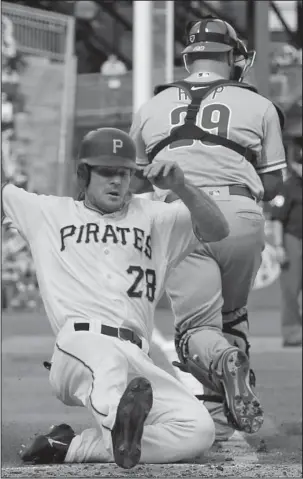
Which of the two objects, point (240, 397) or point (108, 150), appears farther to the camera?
point (240, 397)

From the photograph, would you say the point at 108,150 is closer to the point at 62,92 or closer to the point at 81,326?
the point at 81,326

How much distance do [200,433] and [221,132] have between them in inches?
65.7

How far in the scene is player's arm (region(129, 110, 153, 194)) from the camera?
6.49m

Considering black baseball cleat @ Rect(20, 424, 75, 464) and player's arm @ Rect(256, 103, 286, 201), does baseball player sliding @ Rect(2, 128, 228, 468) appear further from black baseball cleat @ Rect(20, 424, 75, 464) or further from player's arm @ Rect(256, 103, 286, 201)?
player's arm @ Rect(256, 103, 286, 201)

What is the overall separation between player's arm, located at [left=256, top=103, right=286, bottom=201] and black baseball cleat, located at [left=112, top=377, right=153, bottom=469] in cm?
211

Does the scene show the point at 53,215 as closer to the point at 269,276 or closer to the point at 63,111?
the point at 63,111

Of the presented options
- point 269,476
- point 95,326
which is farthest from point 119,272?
point 269,476

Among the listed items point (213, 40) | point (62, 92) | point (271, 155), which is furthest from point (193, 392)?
point (62, 92)

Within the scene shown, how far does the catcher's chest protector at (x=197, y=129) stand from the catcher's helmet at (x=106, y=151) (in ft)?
3.51

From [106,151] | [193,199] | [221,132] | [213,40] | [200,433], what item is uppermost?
[213,40]

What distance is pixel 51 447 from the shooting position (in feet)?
17.7

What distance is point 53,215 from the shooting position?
5336 mm

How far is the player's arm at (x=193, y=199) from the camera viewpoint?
4.82 meters

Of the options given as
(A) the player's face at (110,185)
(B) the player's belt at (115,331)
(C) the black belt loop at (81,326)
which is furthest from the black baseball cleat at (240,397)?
(A) the player's face at (110,185)
